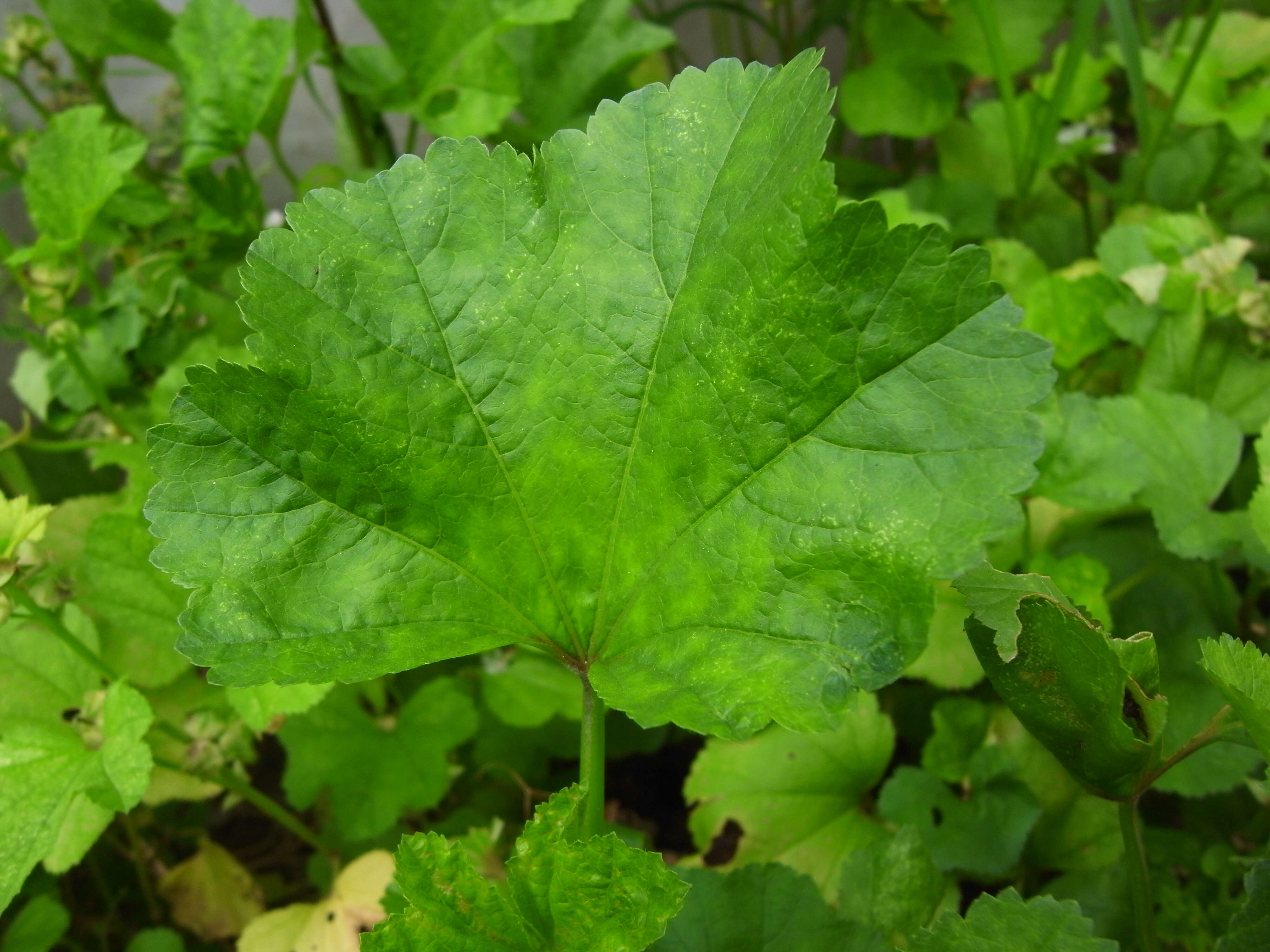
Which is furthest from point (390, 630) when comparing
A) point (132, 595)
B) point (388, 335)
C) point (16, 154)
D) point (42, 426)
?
point (16, 154)

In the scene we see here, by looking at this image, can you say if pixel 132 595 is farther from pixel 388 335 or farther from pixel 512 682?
pixel 388 335

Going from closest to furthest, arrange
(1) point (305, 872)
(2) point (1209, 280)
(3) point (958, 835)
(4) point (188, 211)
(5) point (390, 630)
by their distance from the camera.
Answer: (5) point (390, 630) < (3) point (958, 835) < (2) point (1209, 280) < (1) point (305, 872) < (4) point (188, 211)

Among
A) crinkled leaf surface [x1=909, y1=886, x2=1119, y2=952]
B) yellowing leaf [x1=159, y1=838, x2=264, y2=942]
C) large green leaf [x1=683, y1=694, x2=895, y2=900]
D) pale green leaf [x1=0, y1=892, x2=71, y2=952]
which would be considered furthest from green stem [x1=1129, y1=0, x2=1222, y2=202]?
pale green leaf [x1=0, y1=892, x2=71, y2=952]

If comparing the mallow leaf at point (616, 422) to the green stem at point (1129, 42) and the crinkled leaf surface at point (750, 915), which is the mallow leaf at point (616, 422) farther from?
the green stem at point (1129, 42)

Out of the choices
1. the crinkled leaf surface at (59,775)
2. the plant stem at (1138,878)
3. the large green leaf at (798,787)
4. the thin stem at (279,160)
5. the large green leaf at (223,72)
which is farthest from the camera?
the thin stem at (279,160)

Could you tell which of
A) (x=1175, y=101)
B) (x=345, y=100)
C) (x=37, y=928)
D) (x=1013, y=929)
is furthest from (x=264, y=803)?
(x=1175, y=101)

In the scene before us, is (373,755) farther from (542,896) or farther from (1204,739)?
(1204,739)

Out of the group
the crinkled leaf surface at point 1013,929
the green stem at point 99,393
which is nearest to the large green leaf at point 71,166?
the green stem at point 99,393
